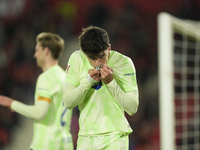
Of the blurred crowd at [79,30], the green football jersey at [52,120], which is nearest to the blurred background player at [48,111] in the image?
the green football jersey at [52,120]

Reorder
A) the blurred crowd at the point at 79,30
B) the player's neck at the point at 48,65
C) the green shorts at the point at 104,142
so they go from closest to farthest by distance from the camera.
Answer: the green shorts at the point at 104,142 → the player's neck at the point at 48,65 → the blurred crowd at the point at 79,30

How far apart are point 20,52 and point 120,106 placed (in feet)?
16.2

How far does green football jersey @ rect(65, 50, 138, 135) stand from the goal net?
980 millimetres

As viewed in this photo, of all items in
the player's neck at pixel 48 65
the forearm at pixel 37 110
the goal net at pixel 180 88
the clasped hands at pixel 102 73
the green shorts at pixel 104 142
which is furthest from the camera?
the player's neck at pixel 48 65

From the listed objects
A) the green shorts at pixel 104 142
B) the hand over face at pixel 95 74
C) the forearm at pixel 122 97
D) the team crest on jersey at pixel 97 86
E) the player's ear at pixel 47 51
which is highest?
the player's ear at pixel 47 51

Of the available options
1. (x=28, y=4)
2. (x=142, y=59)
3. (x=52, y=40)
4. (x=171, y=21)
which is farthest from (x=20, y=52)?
(x=171, y=21)

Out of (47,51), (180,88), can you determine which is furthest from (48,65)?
(180,88)

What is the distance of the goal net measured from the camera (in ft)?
8.39

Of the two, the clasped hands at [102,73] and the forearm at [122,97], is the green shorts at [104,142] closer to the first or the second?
the forearm at [122,97]

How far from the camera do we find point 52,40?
2.76 m

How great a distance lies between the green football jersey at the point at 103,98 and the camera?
1.65 metres

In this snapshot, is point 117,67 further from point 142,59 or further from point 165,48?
point 142,59

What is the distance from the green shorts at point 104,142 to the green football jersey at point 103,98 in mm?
32

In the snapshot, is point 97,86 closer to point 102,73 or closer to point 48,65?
point 102,73
